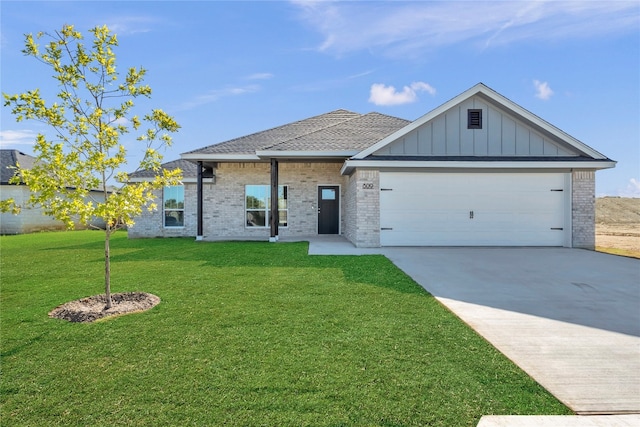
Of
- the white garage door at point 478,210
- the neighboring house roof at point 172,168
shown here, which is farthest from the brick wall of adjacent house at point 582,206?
the neighboring house roof at point 172,168

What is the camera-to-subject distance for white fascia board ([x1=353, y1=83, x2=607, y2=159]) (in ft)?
35.1

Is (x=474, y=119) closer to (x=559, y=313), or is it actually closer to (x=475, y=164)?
(x=475, y=164)

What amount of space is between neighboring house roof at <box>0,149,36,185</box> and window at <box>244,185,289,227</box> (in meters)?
16.9

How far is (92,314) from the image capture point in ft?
14.7

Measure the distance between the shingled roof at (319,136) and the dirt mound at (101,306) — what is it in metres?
8.04

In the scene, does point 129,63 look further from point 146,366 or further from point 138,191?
point 146,366

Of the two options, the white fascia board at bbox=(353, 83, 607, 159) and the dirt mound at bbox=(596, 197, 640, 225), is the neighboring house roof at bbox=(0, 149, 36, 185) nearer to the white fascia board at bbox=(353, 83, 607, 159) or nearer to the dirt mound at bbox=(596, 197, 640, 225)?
the white fascia board at bbox=(353, 83, 607, 159)

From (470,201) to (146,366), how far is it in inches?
422

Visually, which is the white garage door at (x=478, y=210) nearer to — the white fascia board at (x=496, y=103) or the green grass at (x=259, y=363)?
the white fascia board at (x=496, y=103)

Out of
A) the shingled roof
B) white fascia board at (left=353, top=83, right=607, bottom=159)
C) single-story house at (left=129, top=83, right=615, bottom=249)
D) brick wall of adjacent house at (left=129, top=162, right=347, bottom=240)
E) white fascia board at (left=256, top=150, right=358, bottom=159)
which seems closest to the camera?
white fascia board at (left=353, top=83, right=607, bottom=159)

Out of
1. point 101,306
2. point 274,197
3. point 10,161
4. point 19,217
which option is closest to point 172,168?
point 274,197

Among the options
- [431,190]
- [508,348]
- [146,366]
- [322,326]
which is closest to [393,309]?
[322,326]

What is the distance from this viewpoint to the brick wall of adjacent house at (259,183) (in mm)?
15047

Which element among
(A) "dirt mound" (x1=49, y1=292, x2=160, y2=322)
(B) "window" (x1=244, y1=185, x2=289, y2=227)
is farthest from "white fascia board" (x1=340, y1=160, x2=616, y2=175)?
(A) "dirt mound" (x1=49, y1=292, x2=160, y2=322)
